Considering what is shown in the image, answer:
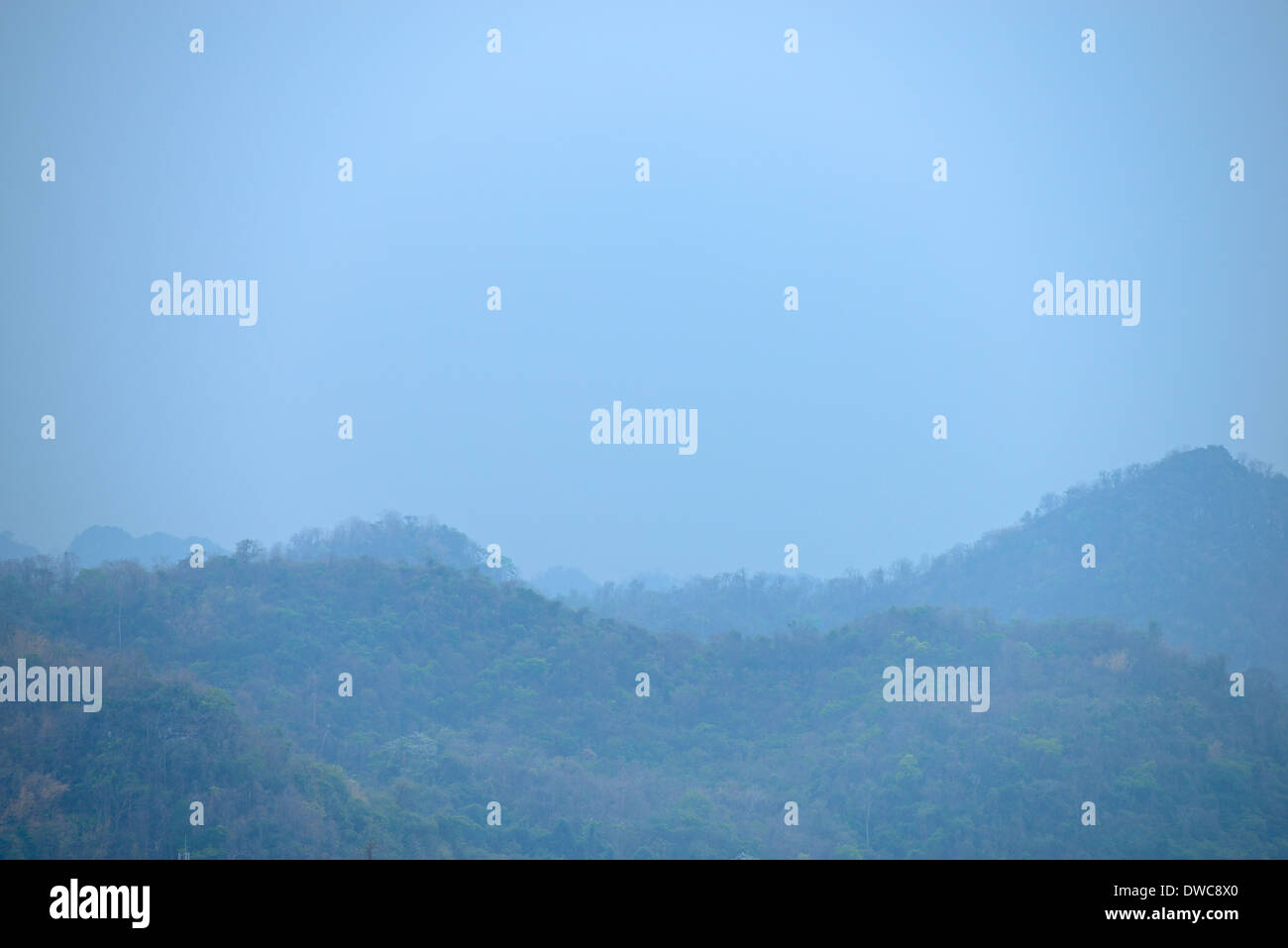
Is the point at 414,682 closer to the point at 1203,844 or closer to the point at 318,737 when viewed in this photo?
the point at 318,737

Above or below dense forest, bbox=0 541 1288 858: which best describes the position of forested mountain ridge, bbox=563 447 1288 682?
above

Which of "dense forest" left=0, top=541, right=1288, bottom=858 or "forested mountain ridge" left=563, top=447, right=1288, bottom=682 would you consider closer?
"dense forest" left=0, top=541, right=1288, bottom=858

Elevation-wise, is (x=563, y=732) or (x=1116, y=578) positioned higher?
(x=1116, y=578)

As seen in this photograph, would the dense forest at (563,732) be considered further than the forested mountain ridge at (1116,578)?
No

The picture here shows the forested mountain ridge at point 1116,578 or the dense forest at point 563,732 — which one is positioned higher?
the forested mountain ridge at point 1116,578

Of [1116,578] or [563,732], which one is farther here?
[1116,578]
